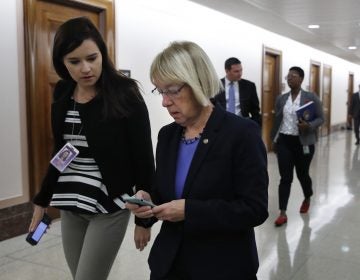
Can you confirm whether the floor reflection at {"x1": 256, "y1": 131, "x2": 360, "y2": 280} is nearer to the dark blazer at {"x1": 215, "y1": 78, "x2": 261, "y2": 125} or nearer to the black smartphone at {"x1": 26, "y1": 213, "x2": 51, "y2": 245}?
the dark blazer at {"x1": 215, "y1": 78, "x2": 261, "y2": 125}

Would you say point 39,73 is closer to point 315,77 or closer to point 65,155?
point 65,155

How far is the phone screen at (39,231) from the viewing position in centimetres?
188

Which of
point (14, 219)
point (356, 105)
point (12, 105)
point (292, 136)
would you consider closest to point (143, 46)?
point (12, 105)

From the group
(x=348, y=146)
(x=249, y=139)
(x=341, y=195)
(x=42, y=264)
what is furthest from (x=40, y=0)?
(x=348, y=146)

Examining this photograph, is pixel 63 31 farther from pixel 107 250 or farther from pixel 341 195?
pixel 341 195

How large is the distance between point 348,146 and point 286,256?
897 centimetres

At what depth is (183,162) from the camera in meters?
1.48

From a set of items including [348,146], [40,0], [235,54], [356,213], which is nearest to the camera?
[40,0]

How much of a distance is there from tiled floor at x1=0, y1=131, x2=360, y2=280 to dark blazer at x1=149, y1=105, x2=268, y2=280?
1924 mm

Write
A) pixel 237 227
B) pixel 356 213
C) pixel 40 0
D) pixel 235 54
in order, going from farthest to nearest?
pixel 235 54 → pixel 356 213 → pixel 40 0 → pixel 237 227

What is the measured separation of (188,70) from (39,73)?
3.17 metres

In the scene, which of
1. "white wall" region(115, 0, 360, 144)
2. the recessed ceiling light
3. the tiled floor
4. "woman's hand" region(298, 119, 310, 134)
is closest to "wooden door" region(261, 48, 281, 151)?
"white wall" region(115, 0, 360, 144)

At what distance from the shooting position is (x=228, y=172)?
1370 mm

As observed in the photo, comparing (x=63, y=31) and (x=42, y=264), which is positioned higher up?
(x=63, y=31)
